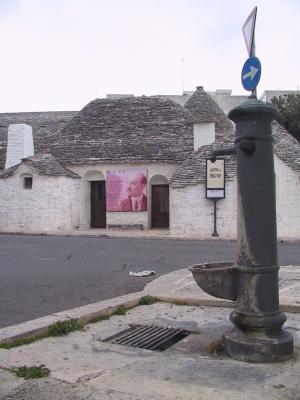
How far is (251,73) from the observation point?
17.2ft

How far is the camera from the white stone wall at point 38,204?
24.8 metres

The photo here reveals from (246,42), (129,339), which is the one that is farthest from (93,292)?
(246,42)

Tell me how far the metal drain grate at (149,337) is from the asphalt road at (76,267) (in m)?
1.50

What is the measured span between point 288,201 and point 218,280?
1709 cm

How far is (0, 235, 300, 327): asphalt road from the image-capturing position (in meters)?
7.90

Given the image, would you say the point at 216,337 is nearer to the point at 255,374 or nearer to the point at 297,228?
the point at 255,374

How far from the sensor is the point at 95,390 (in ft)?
13.6

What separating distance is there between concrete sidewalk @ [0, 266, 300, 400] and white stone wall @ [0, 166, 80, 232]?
18311 millimetres

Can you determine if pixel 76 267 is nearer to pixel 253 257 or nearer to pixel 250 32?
pixel 253 257

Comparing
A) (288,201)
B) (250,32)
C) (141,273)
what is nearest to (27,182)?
(288,201)

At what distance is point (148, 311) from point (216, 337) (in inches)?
63.9

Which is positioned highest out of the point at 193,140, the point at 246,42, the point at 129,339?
the point at 193,140

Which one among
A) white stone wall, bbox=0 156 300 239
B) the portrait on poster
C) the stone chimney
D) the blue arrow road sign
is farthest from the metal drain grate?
the stone chimney

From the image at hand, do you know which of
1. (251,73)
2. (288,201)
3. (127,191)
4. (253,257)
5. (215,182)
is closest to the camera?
(253,257)
